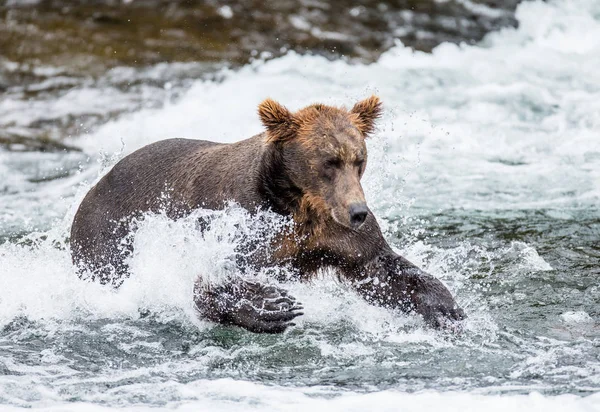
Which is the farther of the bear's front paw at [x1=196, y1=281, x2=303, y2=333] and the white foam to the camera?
the bear's front paw at [x1=196, y1=281, x2=303, y2=333]

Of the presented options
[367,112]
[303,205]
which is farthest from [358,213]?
[367,112]

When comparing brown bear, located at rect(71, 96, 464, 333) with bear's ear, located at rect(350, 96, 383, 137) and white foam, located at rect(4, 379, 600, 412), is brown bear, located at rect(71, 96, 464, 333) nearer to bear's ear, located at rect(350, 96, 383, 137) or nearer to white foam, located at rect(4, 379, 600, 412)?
bear's ear, located at rect(350, 96, 383, 137)

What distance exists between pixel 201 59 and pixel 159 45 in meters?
0.99

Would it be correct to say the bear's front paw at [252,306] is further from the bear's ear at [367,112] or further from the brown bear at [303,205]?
the bear's ear at [367,112]

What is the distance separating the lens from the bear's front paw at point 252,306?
21.4 ft

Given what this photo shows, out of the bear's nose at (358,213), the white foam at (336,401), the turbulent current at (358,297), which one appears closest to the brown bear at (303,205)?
the bear's nose at (358,213)

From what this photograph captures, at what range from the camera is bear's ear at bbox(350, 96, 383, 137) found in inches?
274

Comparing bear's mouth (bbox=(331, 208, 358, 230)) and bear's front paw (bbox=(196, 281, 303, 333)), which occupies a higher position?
bear's mouth (bbox=(331, 208, 358, 230))

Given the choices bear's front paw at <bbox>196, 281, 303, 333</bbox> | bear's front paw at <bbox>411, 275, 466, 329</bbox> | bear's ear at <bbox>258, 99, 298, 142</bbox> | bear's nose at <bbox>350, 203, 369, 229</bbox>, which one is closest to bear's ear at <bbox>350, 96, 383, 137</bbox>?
bear's ear at <bbox>258, 99, 298, 142</bbox>

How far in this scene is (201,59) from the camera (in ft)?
54.7

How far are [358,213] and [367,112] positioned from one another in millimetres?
1144

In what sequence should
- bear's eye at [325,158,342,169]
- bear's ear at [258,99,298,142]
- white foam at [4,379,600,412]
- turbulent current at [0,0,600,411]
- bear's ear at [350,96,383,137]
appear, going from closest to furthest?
white foam at [4,379,600,412] < turbulent current at [0,0,600,411] < bear's eye at [325,158,342,169] < bear's ear at [258,99,298,142] < bear's ear at [350,96,383,137]

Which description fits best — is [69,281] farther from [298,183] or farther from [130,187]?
[298,183]

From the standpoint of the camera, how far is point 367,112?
7.00m
